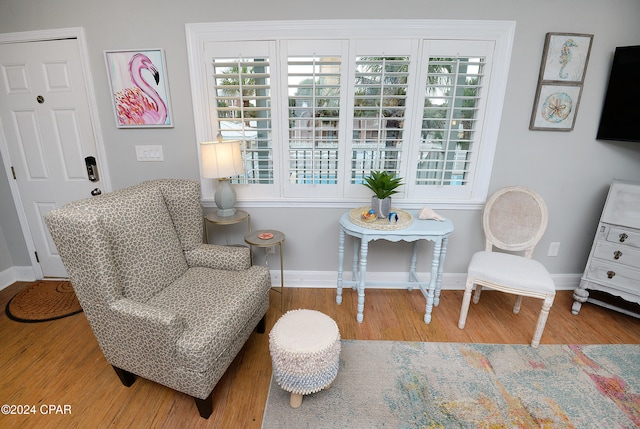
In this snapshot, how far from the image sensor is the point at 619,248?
2119mm

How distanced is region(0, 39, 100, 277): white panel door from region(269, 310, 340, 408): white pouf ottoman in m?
2.16

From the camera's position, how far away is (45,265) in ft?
8.89

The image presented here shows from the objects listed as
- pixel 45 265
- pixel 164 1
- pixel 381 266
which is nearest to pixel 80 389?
pixel 45 265

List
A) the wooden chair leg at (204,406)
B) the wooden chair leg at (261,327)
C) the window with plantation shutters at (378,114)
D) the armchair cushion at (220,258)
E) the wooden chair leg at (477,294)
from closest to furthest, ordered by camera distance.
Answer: the wooden chair leg at (204,406) → the armchair cushion at (220,258) → the wooden chair leg at (261,327) → the window with plantation shutters at (378,114) → the wooden chair leg at (477,294)

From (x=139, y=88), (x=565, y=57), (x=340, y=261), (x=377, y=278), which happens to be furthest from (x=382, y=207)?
(x=139, y=88)

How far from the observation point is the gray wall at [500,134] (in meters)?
2.07

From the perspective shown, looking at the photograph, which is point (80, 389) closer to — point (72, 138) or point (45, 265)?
point (45, 265)

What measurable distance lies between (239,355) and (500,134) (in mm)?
2505

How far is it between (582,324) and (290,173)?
2521 millimetres

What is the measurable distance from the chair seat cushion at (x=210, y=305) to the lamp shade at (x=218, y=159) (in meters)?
0.67

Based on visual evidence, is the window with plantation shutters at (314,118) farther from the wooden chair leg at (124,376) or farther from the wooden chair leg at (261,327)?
the wooden chair leg at (124,376)

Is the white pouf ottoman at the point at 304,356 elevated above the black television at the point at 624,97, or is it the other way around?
the black television at the point at 624,97

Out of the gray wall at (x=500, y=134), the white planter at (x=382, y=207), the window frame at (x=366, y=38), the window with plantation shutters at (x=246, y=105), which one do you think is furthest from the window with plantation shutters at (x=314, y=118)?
the white planter at (x=382, y=207)

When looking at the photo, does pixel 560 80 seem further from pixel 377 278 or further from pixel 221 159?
pixel 221 159
